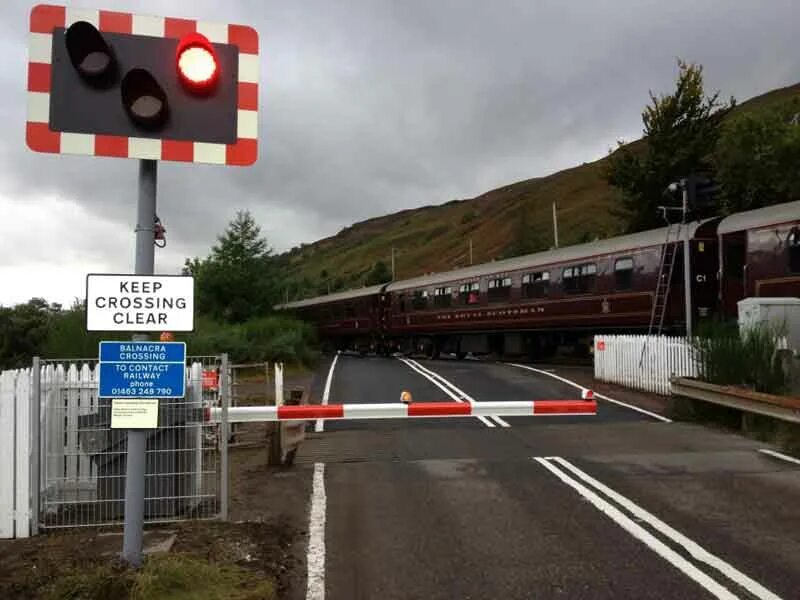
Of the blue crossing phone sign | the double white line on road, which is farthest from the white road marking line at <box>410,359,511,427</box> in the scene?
the blue crossing phone sign

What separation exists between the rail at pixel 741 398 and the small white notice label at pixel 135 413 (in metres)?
7.96

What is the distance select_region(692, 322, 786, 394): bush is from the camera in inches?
448

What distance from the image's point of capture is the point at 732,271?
1816 centimetres

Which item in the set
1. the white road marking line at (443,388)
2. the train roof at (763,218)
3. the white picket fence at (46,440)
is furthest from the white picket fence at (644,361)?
the white picket fence at (46,440)

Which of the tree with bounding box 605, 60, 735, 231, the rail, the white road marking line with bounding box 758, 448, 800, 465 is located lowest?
the white road marking line with bounding box 758, 448, 800, 465

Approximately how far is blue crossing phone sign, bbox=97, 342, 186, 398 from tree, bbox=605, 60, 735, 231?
28903 millimetres

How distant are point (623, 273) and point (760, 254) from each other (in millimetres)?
3987

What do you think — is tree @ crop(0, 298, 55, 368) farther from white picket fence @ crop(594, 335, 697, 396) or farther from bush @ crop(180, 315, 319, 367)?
white picket fence @ crop(594, 335, 697, 396)

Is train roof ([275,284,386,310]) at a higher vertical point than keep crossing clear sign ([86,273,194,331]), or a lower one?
higher

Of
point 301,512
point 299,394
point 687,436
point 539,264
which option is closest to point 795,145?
point 539,264

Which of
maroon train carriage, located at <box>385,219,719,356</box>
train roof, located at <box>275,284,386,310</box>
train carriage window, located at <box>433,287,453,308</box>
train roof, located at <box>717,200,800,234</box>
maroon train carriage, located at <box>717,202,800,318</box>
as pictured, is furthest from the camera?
train roof, located at <box>275,284,386,310</box>

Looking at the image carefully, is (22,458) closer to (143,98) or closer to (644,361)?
(143,98)

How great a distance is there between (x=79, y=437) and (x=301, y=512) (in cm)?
201

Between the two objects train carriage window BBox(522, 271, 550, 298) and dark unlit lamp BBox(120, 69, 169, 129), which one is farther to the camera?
train carriage window BBox(522, 271, 550, 298)
